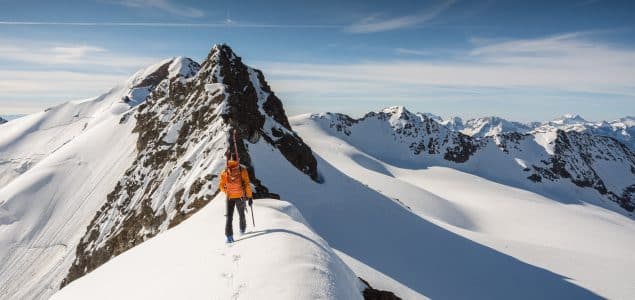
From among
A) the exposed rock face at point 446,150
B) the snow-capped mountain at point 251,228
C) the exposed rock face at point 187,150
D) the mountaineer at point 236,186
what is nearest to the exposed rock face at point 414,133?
the exposed rock face at point 446,150

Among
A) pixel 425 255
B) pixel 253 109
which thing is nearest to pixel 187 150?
pixel 253 109

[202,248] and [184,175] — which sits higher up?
[202,248]

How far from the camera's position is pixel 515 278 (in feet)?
99.6

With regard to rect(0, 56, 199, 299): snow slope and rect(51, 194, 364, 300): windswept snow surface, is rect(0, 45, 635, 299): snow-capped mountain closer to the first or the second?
rect(51, 194, 364, 300): windswept snow surface

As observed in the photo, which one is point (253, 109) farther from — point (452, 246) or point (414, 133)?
point (414, 133)

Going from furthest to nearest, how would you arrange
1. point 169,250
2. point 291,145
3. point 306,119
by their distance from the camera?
point 306,119, point 291,145, point 169,250

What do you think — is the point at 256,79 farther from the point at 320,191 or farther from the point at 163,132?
the point at 320,191

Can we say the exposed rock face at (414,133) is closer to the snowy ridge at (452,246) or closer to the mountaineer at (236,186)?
the snowy ridge at (452,246)

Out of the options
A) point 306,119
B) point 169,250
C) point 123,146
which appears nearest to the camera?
point 169,250

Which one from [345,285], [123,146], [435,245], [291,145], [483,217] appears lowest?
[483,217]

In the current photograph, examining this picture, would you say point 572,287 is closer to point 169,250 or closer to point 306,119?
point 169,250

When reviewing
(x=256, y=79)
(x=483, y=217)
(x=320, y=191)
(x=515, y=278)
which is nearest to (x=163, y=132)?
(x=256, y=79)

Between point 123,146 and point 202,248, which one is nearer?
point 202,248

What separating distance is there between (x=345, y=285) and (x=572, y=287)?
31602 mm
